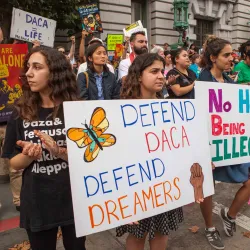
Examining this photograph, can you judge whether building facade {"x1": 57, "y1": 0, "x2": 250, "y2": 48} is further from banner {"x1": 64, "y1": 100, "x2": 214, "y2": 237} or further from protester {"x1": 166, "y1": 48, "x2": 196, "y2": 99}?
banner {"x1": 64, "y1": 100, "x2": 214, "y2": 237}

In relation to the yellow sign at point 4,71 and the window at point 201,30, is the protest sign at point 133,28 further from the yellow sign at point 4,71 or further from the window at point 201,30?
the window at point 201,30

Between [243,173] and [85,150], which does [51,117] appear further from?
[243,173]

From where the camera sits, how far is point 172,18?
15219 millimetres

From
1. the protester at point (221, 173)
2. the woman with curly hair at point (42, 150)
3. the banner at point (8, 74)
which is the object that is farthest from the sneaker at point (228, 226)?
the banner at point (8, 74)

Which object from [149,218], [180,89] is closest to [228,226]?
[149,218]

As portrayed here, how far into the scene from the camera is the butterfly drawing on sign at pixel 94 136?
1571 millimetres

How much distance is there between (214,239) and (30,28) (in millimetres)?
4194

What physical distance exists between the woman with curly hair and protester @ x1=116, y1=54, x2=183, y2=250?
0.50m

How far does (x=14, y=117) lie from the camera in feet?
5.68

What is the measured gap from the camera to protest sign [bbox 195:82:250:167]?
238 centimetres

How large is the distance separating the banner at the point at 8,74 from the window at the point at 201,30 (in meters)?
14.8

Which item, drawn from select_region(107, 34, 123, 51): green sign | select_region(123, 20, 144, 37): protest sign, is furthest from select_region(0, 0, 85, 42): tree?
select_region(123, 20, 144, 37): protest sign

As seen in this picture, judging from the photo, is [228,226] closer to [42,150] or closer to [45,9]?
[42,150]

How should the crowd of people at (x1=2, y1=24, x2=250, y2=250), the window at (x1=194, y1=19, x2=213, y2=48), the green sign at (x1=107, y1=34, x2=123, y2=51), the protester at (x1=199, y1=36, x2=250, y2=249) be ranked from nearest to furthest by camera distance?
1. the crowd of people at (x1=2, y1=24, x2=250, y2=250)
2. the protester at (x1=199, y1=36, x2=250, y2=249)
3. the green sign at (x1=107, y1=34, x2=123, y2=51)
4. the window at (x1=194, y1=19, x2=213, y2=48)
